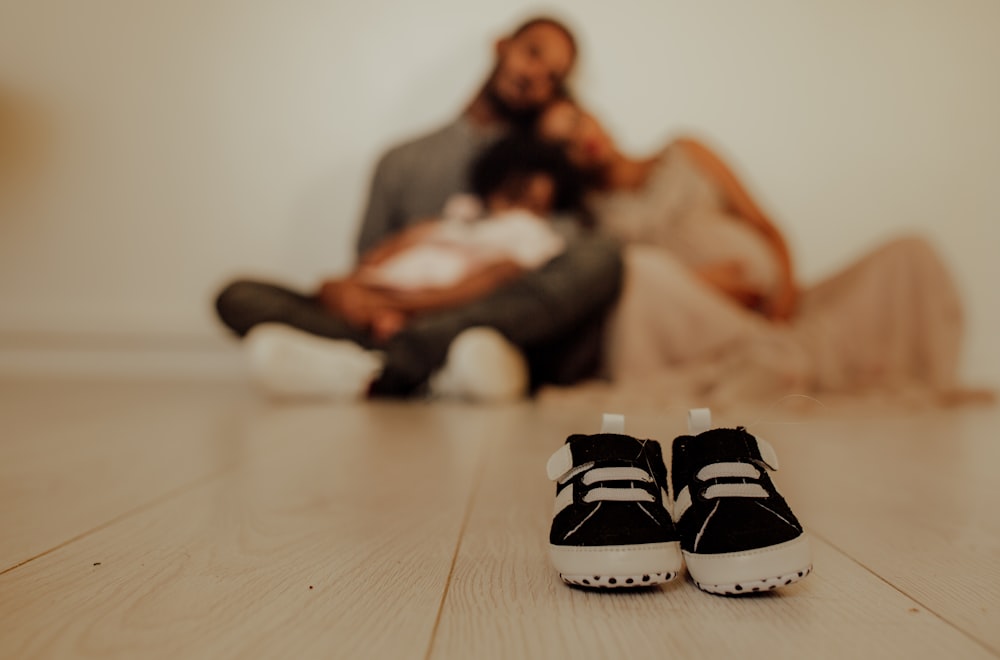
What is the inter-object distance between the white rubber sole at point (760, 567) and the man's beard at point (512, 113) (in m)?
2.22

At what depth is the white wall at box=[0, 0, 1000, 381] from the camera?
264 centimetres

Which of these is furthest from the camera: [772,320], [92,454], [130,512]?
[772,320]

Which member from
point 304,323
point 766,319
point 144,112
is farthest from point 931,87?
point 144,112

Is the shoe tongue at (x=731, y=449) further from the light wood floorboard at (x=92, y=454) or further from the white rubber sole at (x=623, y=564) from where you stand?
the light wood floorboard at (x=92, y=454)

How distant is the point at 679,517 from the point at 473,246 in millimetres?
1757

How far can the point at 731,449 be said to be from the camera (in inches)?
18.8

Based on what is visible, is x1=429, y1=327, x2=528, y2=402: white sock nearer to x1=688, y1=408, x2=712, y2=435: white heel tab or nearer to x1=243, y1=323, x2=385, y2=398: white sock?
x1=243, y1=323, x2=385, y2=398: white sock

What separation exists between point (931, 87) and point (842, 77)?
0.31m

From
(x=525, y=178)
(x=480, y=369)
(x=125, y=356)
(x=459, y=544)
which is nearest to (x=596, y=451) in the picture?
(x=459, y=544)

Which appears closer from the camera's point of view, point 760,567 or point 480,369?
→ point 760,567

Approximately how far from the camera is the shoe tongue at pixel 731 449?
18.8 inches

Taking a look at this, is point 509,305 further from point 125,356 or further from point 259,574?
point 125,356

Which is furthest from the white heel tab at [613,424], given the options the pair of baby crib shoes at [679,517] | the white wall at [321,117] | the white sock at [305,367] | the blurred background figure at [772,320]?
the white wall at [321,117]

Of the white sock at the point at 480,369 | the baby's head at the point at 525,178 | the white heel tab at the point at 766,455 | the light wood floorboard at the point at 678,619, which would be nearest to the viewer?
the light wood floorboard at the point at 678,619
